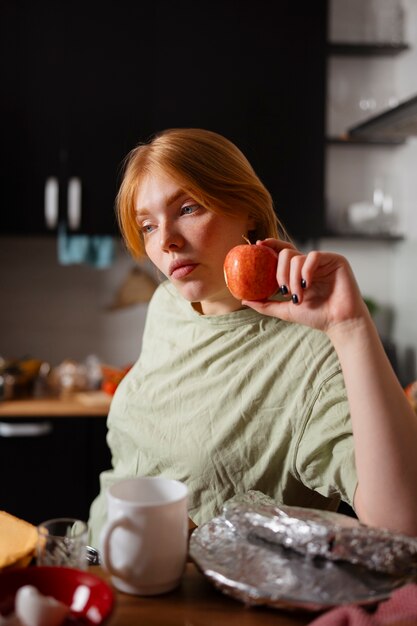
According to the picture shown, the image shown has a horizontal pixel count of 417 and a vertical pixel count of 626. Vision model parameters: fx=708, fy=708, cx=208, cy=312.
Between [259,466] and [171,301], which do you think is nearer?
[259,466]

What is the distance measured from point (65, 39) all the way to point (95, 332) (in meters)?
1.26

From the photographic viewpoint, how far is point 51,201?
9.39 ft

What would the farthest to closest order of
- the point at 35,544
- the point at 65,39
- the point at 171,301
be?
the point at 65,39 < the point at 171,301 < the point at 35,544

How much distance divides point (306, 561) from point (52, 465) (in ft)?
6.67

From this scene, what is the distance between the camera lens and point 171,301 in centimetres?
152

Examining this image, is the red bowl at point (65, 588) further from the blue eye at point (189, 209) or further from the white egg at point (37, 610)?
the blue eye at point (189, 209)

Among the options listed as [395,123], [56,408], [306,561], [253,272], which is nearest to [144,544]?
[306,561]

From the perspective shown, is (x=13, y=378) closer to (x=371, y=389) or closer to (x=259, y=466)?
(x=259, y=466)

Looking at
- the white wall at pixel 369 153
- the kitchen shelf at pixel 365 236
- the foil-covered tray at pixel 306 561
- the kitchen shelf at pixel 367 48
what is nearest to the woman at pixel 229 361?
the foil-covered tray at pixel 306 561

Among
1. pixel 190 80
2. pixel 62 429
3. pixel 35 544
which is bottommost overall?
pixel 62 429

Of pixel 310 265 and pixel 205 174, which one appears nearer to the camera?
pixel 310 265

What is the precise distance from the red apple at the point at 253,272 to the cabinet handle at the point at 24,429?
1720 mm

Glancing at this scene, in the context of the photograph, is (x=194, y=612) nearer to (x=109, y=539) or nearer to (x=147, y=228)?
(x=109, y=539)

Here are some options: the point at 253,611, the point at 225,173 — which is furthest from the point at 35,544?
the point at 225,173
